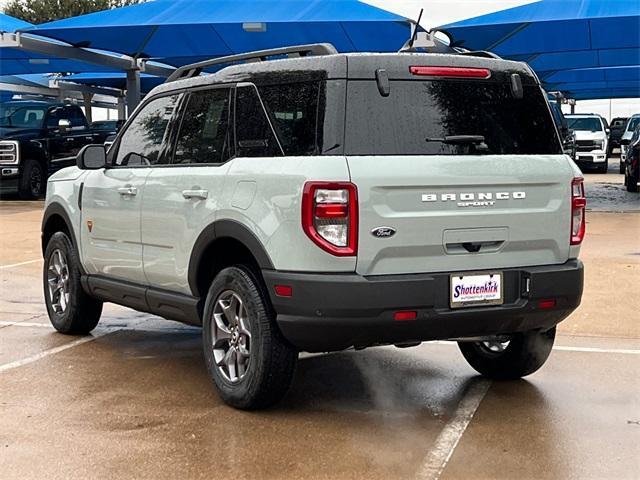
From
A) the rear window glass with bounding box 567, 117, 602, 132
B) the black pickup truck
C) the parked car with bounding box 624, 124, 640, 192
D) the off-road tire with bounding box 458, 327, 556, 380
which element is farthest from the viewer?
the rear window glass with bounding box 567, 117, 602, 132

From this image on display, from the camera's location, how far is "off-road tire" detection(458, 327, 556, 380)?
543cm

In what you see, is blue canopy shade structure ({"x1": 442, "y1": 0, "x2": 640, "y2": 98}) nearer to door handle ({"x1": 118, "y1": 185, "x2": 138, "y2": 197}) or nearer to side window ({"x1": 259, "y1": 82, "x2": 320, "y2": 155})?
door handle ({"x1": 118, "y1": 185, "x2": 138, "y2": 197})

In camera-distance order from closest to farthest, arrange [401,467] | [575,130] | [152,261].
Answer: [401,467] < [152,261] < [575,130]

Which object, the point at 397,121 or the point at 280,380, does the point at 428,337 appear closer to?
the point at 280,380

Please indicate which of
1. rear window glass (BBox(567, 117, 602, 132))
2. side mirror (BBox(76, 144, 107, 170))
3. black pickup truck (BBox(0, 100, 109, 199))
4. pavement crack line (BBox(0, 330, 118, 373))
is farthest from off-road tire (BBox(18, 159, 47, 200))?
rear window glass (BBox(567, 117, 602, 132))

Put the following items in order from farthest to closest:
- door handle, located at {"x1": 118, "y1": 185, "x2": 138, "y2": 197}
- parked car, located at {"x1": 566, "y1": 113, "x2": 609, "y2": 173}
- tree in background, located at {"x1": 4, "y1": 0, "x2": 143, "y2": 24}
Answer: tree in background, located at {"x1": 4, "y1": 0, "x2": 143, "y2": 24}
parked car, located at {"x1": 566, "y1": 113, "x2": 609, "y2": 173}
door handle, located at {"x1": 118, "y1": 185, "x2": 138, "y2": 197}

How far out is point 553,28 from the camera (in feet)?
65.1

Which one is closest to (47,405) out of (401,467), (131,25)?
(401,467)

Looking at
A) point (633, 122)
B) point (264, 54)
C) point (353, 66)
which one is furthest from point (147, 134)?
point (633, 122)

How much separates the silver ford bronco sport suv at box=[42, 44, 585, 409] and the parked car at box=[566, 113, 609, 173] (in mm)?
24869

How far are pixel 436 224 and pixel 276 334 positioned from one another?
0.99m

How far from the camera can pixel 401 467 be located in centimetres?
407

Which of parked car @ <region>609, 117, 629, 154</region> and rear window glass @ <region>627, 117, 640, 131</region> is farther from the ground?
rear window glass @ <region>627, 117, 640, 131</region>

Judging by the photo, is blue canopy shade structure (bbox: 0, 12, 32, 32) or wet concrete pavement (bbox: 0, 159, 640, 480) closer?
wet concrete pavement (bbox: 0, 159, 640, 480)
